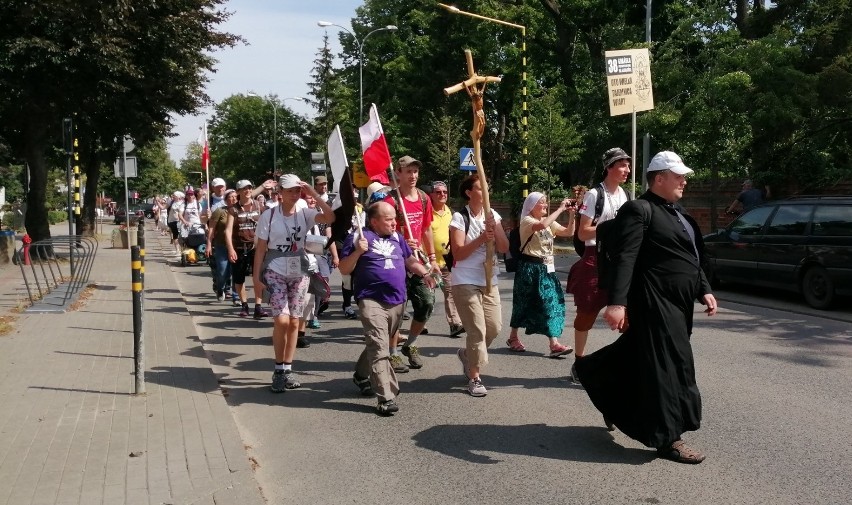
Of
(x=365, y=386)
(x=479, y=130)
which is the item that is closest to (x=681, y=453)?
(x=365, y=386)

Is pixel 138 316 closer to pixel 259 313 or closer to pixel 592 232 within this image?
pixel 592 232

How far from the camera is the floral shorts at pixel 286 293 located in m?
6.89

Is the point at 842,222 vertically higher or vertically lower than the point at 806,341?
higher

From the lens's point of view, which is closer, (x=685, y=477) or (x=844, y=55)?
(x=685, y=477)

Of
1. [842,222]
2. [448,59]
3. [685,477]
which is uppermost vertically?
[448,59]

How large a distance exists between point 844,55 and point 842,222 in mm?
12507

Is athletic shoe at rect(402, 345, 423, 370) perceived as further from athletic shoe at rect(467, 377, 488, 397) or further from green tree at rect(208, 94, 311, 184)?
green tree at rect(208, 94, 311, 184)

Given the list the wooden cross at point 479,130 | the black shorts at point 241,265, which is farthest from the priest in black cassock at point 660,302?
the black shorts at point 241,265

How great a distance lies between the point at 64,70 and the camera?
60.6 feet

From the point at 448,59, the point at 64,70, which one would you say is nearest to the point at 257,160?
the point at 448,59

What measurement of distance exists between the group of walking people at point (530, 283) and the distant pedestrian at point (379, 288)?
1cm

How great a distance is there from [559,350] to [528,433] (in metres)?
2.71

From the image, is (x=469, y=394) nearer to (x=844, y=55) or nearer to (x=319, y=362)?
(x=319, y=362)

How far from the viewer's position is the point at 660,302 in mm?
4926
